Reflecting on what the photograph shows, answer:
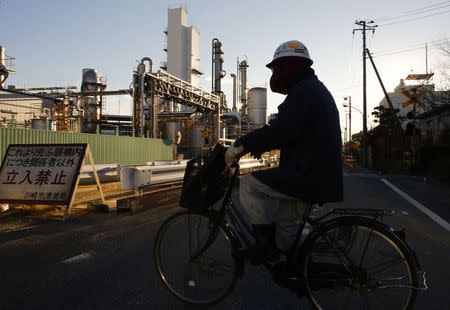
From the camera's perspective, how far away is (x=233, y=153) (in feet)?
11.2

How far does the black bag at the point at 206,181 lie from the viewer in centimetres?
359

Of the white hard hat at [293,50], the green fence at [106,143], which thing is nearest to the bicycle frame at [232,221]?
the white hard hat at [293,50]

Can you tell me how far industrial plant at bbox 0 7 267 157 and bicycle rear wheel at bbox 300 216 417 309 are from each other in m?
16.9

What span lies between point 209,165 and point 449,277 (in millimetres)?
3040

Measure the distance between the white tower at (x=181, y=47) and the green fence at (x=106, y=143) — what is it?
3879 centimetres

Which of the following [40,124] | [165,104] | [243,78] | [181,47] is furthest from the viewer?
[243,78]

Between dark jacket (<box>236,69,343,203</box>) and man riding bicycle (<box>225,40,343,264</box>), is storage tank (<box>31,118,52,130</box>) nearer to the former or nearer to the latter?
man riding bicycle (<box>225,40,343,264</box>)

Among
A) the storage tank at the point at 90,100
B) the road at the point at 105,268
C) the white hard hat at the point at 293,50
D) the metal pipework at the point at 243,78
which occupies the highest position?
the metal pipework at the point at 243,78

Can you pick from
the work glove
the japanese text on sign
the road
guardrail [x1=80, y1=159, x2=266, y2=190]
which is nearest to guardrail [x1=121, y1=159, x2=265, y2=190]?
guardrail [x1=80, y1=159, x2=266, y2=190]

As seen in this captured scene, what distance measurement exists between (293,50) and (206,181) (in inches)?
46.7

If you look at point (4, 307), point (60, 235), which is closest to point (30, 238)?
point (60, 235)

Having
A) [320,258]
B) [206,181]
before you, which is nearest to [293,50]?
[206,181]

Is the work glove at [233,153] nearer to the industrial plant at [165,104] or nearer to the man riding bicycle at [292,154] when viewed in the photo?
the man riding bicycle at [292,154]

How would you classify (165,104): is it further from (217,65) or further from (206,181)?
(206,181)
